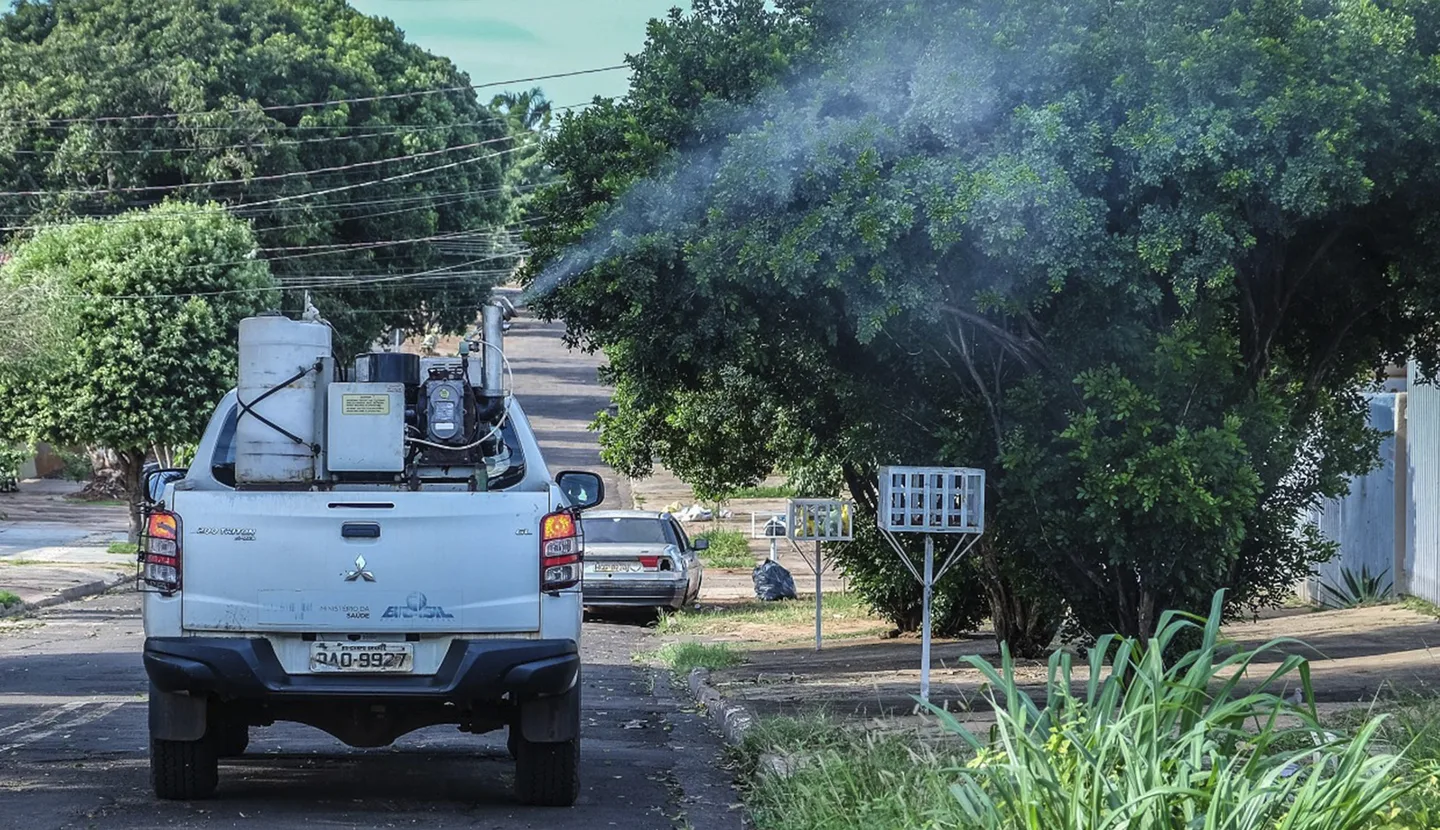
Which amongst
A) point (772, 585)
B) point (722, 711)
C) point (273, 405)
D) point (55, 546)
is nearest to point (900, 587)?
point (722, 711)

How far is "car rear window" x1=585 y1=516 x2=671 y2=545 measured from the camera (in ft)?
74.8

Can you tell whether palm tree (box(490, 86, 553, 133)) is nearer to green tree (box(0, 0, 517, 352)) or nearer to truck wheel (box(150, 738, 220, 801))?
green tree (box(0, 0, 517, 352))

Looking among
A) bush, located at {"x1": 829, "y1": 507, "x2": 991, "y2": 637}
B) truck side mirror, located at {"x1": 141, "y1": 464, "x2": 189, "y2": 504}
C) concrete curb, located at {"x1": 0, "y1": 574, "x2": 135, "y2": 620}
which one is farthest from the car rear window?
truck side mirror, located at {"x1": 141, "y1": 464, "x2": 189, "y2": 504}

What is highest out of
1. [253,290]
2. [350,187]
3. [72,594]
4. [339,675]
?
[350,187]

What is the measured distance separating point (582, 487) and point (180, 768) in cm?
234

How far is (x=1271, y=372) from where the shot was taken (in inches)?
512

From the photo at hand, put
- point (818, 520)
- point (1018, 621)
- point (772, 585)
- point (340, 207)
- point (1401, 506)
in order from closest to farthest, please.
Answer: point (1018, 621)
point (818, 520)
point (1401, 506)
point (772, 585)
point (340, 207)

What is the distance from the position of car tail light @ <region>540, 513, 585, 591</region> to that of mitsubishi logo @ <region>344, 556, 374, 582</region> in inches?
28.8

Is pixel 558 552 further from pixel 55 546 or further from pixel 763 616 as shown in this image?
pixel 55 546

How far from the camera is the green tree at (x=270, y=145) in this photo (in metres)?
42.5

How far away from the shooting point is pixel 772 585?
2686 cm

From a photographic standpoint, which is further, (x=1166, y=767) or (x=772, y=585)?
(x=772, y=585)

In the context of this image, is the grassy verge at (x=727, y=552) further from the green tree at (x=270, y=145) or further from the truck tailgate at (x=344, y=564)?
the truck tailgate at (x=344, y=564)

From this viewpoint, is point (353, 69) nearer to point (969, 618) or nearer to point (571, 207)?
point (969, 618)
